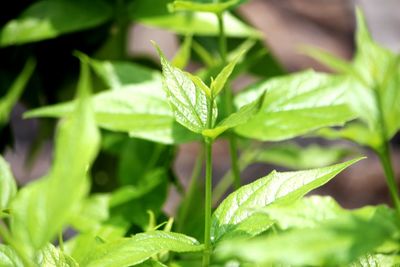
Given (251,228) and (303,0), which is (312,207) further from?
(303,0)

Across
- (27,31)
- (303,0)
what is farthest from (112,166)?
(303,0)

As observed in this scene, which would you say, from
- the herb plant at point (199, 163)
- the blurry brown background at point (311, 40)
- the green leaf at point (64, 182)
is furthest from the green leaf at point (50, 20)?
the blurry brown background at point (311, 40)

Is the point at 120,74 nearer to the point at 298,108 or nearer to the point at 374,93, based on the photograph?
the point at 298,108

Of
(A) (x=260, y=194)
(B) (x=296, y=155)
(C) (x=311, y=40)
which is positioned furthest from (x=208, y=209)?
(C) (x=311, y=40)

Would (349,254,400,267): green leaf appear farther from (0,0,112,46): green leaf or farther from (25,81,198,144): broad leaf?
(0,0,112,46): green leaf

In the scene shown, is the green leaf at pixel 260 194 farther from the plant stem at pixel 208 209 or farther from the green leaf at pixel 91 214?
the green leaf at pixel 91 214

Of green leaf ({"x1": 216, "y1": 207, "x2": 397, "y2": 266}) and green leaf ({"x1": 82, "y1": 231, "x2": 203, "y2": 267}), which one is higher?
green leaf ({"x1": 216, "y1": 207, "x2": 397, "y2": 266})

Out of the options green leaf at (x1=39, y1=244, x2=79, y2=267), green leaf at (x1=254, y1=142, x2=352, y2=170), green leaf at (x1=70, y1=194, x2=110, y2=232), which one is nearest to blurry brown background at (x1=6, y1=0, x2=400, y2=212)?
green leaf at (x1=254, y1=142, x2=352, y2=170)
